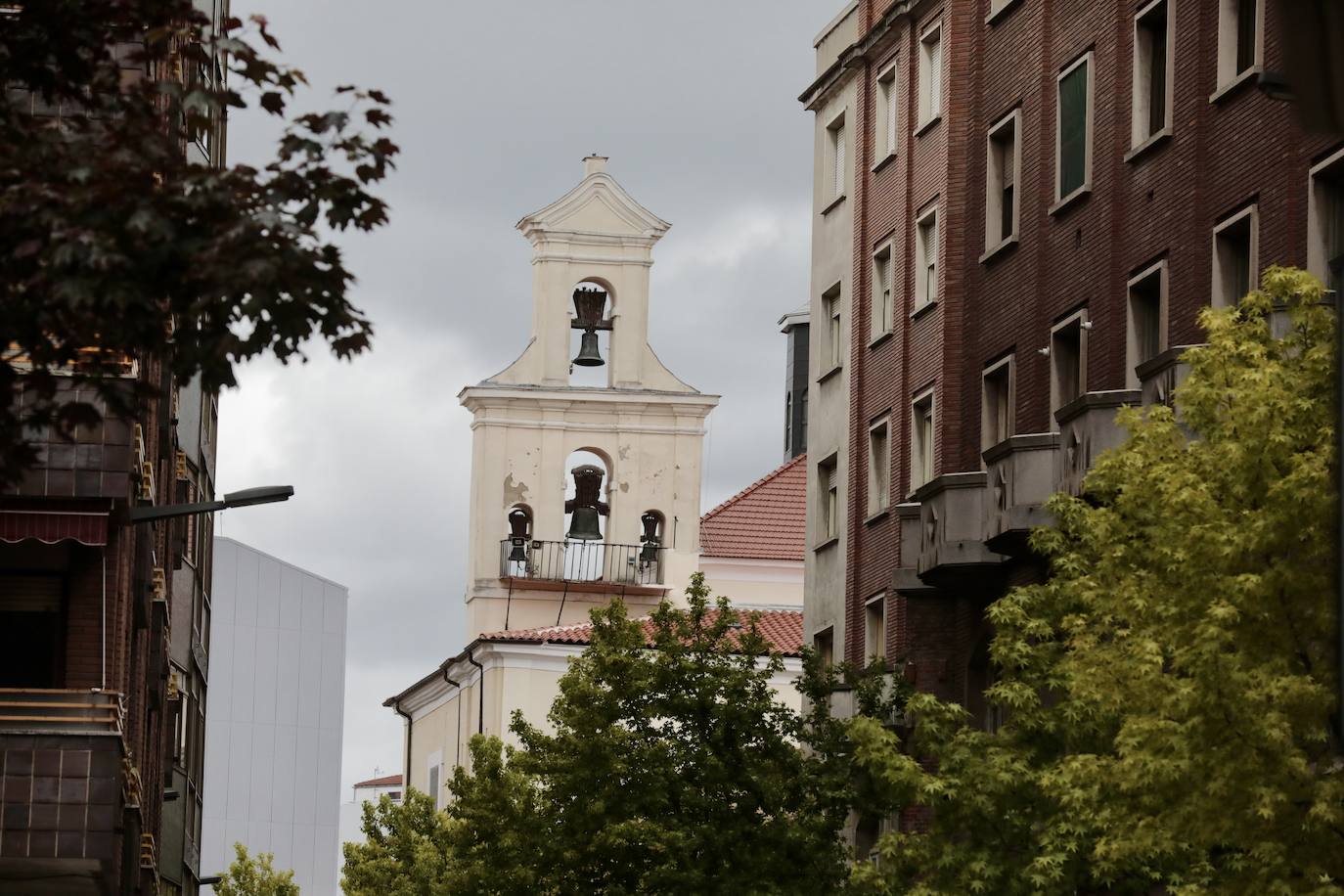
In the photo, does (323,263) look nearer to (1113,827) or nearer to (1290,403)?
(1290,403)

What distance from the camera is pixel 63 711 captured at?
30016 mm

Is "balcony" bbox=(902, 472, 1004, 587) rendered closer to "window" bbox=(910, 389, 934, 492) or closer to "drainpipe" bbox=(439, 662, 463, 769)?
"window" bbox=(910, 389, 934, 492)

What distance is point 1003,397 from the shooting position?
44.4 m

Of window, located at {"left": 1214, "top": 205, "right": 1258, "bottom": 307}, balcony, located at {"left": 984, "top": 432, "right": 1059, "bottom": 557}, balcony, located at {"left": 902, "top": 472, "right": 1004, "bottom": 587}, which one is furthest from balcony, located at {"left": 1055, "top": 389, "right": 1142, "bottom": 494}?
balcony, located at {"left": 902, "top": 472, "right": 1004, "bottom": 587}

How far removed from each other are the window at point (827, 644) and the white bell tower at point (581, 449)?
24979 mm

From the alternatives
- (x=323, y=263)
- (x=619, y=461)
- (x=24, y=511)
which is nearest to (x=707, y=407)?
(x=619, y=461)

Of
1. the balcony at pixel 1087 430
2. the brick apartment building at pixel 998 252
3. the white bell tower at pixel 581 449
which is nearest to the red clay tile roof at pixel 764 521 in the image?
the white bell tower at pixel 581 449

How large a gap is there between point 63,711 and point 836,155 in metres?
28.3

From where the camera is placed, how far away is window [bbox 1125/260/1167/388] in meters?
37.5

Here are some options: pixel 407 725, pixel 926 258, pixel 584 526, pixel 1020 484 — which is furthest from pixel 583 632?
pixel 1020 484

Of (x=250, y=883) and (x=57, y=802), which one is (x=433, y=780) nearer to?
(x=250, y=883)

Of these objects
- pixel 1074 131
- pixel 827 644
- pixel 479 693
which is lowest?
pixel 827 644

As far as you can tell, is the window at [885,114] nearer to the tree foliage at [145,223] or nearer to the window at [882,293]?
the window at [882,293]

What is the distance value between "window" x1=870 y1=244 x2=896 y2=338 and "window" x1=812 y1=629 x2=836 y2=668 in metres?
5.66
